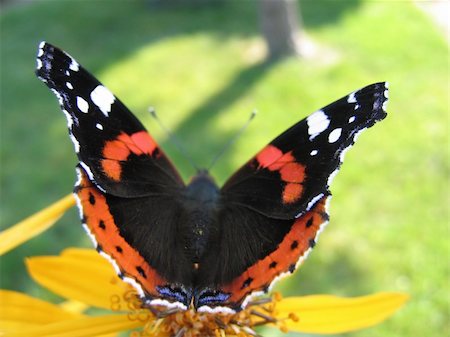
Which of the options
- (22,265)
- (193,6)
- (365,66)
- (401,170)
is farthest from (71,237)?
(193,6)

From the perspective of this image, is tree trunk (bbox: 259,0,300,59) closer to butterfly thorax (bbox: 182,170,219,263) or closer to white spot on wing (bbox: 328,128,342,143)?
butterfly thorax (bbox: 182,170,219,263)

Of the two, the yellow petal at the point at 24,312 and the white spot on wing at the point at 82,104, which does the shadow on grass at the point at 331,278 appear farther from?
the white spot on wing at the point at 82,104

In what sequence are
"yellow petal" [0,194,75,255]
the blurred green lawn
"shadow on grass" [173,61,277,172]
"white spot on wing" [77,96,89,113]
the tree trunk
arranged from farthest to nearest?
the tree trunk, "shadow on grass" [173,61,277,172], the blurred green lawn, "white spot on wing" [77,96,89,113], "yellow petal" [0,194,75,255]

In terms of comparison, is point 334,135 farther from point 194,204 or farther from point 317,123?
point 194,204

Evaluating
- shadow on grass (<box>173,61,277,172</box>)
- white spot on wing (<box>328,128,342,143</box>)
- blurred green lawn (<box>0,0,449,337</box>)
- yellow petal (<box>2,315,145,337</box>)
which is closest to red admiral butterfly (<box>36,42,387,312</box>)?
white spot on wing (<box>328,128,342,143</box>)

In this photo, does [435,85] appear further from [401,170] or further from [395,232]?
[395,232]

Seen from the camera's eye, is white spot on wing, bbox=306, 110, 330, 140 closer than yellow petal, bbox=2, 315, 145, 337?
No

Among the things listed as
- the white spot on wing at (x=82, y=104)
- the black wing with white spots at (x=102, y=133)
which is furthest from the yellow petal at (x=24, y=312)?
the white spot on wing at (x=82, y=104)

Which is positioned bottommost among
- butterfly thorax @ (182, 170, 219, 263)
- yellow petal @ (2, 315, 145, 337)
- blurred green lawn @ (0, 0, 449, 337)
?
yellow petal @ (2, 315, 145, 337)
